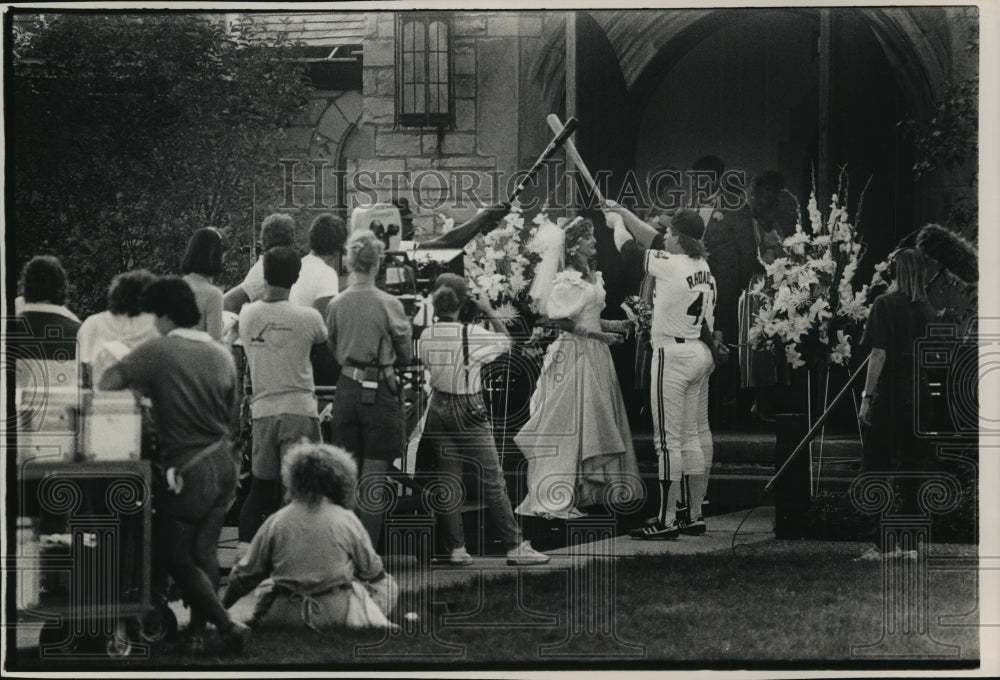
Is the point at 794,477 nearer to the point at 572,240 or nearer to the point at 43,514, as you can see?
the point at 572,240

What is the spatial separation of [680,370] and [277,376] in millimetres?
2446

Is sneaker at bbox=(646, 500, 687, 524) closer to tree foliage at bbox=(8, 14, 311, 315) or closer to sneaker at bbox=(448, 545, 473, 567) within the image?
sneaker at bbox=(448, 545, 473, 567)

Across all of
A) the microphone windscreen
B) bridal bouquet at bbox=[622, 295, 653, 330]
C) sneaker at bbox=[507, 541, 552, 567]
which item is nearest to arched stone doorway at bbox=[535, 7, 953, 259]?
the microphone windscreen

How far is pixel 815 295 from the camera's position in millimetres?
9961

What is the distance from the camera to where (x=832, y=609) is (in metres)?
8.95

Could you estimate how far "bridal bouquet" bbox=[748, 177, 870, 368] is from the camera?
9.89 metres

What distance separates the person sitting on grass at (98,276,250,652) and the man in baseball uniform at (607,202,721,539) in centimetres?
265

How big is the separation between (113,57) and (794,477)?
4456mm

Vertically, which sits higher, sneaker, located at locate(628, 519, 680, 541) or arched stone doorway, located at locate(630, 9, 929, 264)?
arched stone doorway, located at locate(630, 9, 929, 264)

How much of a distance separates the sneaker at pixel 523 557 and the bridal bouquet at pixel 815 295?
186cm

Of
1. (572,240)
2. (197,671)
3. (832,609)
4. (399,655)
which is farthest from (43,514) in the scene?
(832,609)

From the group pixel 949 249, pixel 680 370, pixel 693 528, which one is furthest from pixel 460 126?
pixel 949 249

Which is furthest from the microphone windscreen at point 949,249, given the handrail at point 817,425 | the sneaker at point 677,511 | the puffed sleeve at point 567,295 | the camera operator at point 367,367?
the camera operator at point 367,367

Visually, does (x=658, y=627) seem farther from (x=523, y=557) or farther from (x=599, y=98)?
(x=599, y=98)
